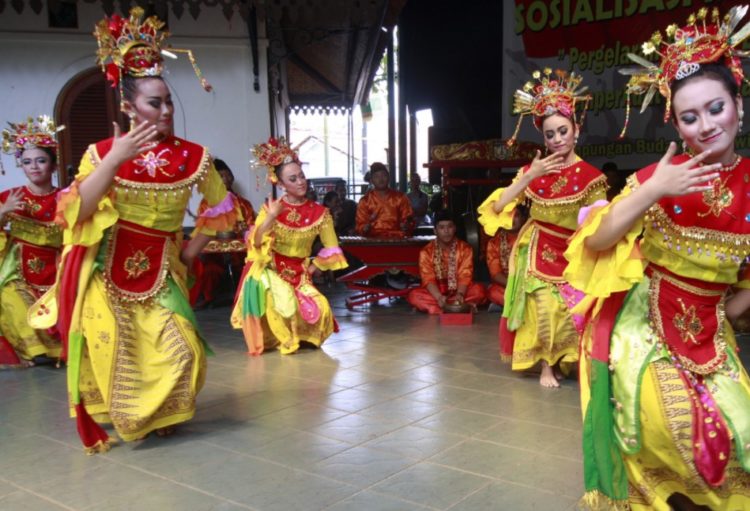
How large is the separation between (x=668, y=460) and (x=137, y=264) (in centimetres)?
255

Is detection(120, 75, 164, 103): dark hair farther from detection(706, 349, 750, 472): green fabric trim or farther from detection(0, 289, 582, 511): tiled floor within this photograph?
detection(706, 349, 750, 472): green fabric trim

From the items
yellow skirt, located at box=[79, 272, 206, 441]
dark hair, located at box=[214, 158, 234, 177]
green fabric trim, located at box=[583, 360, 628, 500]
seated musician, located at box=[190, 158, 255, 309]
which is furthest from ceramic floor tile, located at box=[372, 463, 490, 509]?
dark hair, located at box=[214, 158, 234, 177]

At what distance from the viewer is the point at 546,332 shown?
4664 millimetres

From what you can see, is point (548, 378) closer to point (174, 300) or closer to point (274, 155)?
point (174, 300)

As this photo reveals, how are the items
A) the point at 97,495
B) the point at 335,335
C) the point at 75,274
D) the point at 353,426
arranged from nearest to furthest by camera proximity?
1. the point at 97,495
2. the point at 75,274
3. the point at 353,426
4. the point at 335,335

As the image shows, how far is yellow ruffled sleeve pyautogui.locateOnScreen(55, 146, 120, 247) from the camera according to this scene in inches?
130

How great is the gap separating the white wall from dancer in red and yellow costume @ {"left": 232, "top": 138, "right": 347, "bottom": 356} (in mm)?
2991

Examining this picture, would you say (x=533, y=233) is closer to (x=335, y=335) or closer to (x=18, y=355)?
(x=335, y=335)

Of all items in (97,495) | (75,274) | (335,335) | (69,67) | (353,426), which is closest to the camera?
(97,495)

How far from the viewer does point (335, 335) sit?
261 inches

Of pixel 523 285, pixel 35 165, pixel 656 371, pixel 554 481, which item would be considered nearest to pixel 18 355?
pixel 35 165

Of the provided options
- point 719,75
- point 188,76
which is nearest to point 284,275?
point 188,76

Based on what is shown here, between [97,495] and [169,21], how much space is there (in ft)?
22.9

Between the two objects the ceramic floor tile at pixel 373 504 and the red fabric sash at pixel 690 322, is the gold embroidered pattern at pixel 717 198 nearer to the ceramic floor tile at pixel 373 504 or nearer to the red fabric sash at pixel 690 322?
the red fabric sash at pixel 690 322
